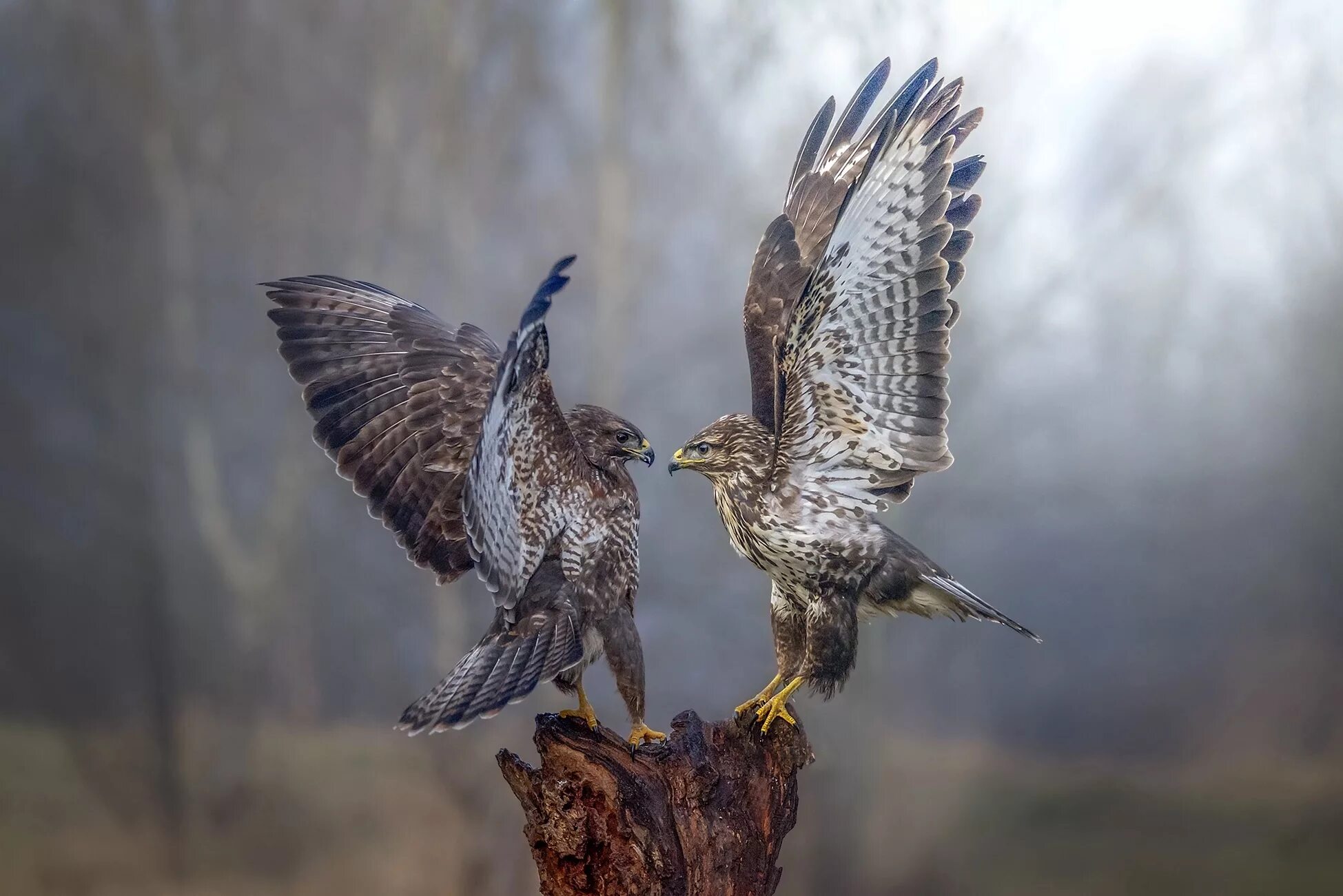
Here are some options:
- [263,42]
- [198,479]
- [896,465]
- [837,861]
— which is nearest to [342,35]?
[263,42]

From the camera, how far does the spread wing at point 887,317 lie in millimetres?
2355

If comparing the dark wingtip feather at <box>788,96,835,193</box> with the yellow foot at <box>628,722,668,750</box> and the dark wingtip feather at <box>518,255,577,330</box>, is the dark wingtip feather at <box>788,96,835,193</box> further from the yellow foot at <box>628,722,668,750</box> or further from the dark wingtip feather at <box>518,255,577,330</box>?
the yellow foot at <box>628,722,668,750</box>

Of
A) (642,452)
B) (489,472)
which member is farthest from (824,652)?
(489,472)

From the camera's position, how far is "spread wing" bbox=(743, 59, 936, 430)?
2779 mm

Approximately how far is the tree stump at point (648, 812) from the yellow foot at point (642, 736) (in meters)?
0.03

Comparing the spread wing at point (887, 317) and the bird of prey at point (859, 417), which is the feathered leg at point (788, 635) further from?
the spread wing at point (887, 317)

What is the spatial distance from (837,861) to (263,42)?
4.26 m

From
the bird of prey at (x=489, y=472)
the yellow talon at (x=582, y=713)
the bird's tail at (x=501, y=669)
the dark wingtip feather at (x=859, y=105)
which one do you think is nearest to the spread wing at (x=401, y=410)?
the bird of prey at (x=489, y=472)

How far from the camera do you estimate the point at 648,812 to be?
2.25 meters

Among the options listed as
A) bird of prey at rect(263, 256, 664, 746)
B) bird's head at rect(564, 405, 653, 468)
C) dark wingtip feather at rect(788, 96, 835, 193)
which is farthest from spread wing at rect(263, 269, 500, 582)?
dark wingtip feather at rect(788, 96, 835, 193)

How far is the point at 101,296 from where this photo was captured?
425 centimetres

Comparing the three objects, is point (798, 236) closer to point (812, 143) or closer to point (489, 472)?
point (812, 143)

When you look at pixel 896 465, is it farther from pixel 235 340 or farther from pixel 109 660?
pixel 109 660

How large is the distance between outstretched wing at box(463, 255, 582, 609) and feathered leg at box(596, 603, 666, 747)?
0.23 meters
